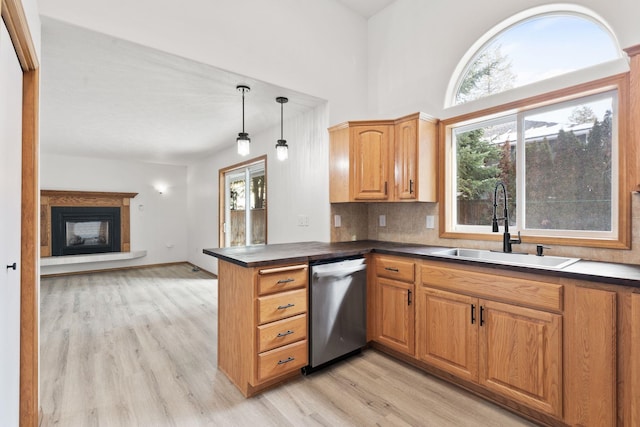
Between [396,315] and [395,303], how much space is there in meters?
0.10

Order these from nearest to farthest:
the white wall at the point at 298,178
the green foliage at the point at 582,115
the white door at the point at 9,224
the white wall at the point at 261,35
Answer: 1. the white door at the point at 9,224
2. the white wall at the point at 261,35
3. the green foliage at the point at 582,115
4. the white wall at the point at 298,178

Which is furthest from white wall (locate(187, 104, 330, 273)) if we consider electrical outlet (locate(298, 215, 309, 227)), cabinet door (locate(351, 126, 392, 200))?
cabinet door (locate(351, 126, 392, 200))

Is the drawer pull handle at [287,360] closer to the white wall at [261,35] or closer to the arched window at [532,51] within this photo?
the white wall at [261,35]

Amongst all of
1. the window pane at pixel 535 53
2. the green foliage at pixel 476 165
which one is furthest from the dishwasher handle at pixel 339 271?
the window pane at pixel 535 53

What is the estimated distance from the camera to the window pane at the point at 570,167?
83.4 inches

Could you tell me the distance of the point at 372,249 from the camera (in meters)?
2.77

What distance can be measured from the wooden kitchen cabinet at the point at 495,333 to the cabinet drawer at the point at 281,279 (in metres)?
0.91

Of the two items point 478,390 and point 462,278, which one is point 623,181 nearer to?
point 462,278

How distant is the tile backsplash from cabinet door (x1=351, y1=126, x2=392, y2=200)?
15.8 inches

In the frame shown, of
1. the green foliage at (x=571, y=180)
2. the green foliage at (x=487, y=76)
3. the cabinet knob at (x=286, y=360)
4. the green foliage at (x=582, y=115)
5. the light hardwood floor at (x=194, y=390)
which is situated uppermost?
the green foliage at (x=487, y=76)

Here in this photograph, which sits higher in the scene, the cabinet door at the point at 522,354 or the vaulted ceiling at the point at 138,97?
the vaulted ceiling at the point at 138,97

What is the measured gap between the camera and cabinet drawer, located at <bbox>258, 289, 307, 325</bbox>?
2131 millimetres

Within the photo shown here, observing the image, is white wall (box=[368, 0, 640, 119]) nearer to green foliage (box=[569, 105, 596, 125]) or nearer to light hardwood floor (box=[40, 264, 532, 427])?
green foliage (box=[569, 105, 596, 125])

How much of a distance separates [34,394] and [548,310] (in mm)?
2881
